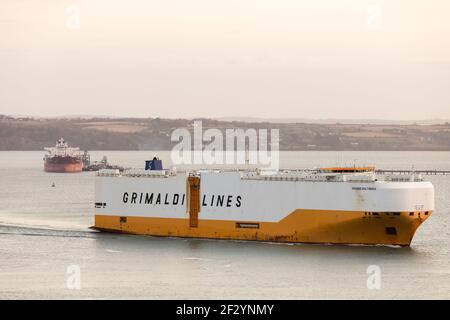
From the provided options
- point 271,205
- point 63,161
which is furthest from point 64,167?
point 271,205

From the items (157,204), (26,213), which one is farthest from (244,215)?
(26,213)

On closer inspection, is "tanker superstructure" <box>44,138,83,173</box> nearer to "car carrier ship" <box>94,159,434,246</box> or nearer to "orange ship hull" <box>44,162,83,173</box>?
"orange ship hull" <box>44,162,83,173</box>

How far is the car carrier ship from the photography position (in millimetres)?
46312

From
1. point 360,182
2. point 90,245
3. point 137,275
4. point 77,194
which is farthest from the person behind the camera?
point 77,194

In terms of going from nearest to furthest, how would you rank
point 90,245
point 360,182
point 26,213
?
1. point 360,182
2. point 90,245
3. point 26,213

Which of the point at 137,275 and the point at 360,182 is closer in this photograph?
the point at 137,275

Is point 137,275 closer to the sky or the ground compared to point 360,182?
closer to the ground

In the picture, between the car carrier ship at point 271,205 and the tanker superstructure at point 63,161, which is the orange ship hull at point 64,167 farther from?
the car carrier ship at point 271,205

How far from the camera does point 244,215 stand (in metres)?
49.1

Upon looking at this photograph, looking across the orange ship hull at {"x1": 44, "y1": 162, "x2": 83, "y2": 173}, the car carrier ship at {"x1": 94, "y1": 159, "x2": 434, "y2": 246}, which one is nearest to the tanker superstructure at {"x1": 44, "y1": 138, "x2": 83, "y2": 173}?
the orange ship hull at {"x1": 44, "y1": 162, "x2": 83, "y2": 173}

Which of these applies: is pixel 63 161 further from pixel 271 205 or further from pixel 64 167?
pixel 271 205

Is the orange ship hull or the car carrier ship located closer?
the car carrier ship
